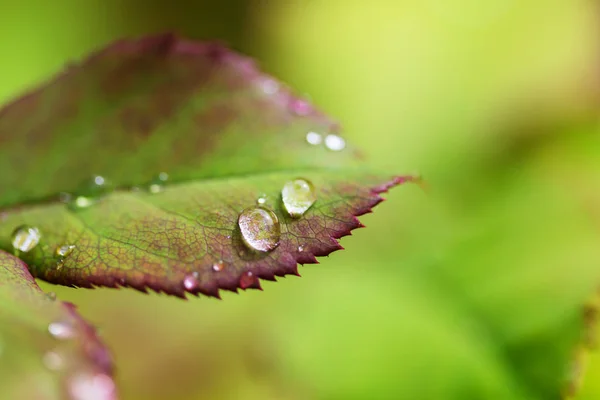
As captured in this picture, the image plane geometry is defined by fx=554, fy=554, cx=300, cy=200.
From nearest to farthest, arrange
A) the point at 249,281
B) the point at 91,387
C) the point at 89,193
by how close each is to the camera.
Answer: the point at 91,387 → the point at 249,281 → the point at 89,193

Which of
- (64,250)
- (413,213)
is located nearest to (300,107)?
(64,250)

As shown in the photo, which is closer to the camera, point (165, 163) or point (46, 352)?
point (46, 352)

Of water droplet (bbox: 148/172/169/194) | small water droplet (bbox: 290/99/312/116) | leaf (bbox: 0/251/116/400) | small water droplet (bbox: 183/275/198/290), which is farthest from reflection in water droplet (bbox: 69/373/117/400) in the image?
small water droplet (bbox: 290/99/312/116)

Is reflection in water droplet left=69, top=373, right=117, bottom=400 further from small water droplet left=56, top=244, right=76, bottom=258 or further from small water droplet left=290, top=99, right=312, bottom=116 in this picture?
small water droplet left=290, top=99, right=312, bottom=116

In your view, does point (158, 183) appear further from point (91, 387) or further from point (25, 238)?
point (91, 387)

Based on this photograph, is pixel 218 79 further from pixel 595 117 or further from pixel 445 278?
pixel 595 117

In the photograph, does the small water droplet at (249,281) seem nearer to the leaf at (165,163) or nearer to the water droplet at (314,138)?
the leaf at (165,163)
